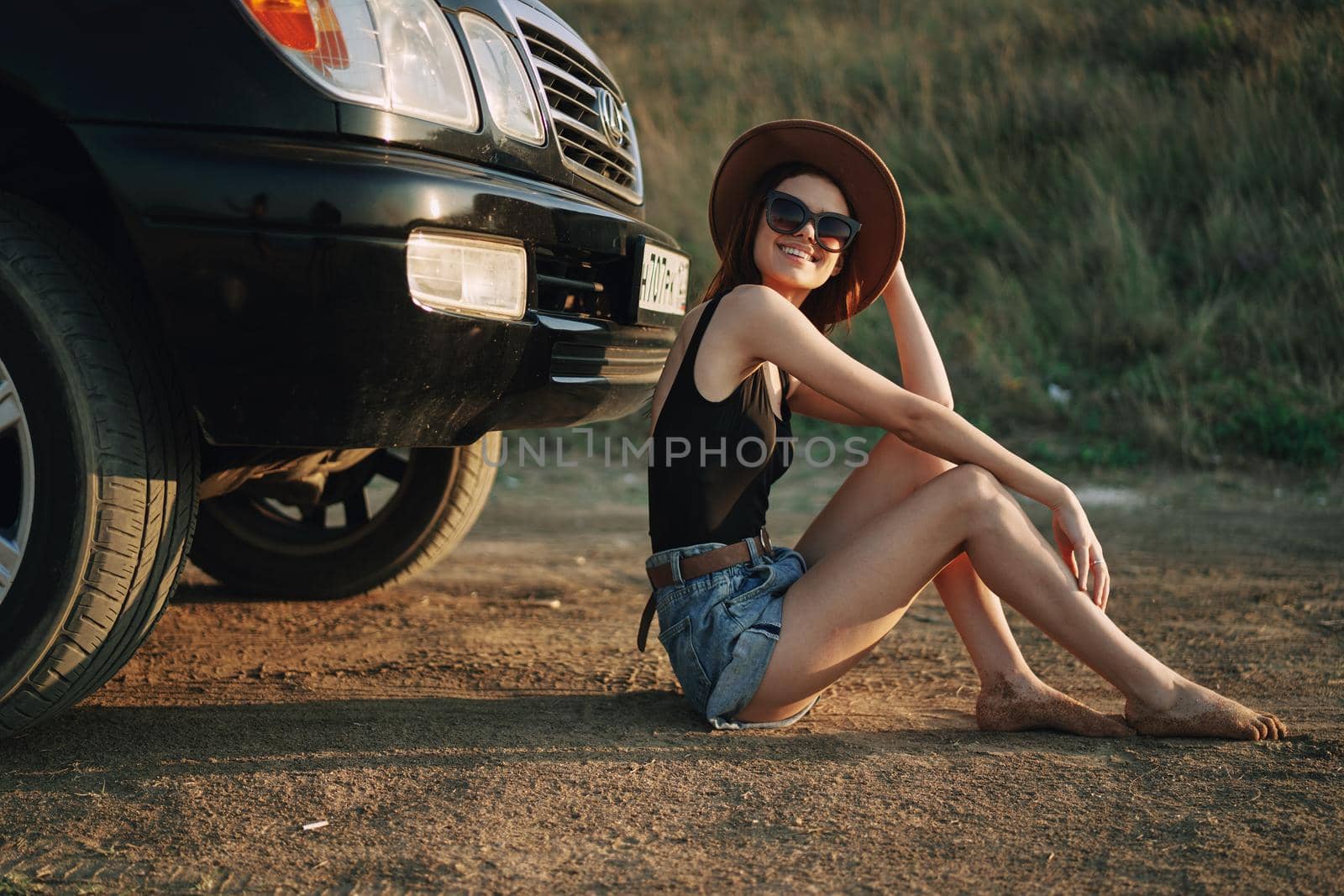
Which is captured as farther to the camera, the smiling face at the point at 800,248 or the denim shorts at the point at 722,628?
the smiling face at the point at 800,248

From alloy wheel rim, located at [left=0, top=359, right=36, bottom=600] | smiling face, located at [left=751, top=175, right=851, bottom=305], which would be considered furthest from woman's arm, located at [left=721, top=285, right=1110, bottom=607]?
alloy wheel rim, located at [left=0, top=359, right=36, bottom=600]

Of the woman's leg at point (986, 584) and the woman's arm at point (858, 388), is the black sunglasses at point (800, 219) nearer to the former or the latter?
the woman's arm at point (858, 388)

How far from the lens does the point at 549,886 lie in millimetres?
1683

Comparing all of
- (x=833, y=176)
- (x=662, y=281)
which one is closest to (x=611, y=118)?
(x=662, y=281)

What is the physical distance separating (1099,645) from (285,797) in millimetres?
1544

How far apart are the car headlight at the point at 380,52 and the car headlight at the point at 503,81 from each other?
0.25 feet

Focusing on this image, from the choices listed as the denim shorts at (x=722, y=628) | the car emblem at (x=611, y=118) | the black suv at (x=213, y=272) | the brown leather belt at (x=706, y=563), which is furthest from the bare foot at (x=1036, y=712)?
the car emblem at (x=611, y=118)

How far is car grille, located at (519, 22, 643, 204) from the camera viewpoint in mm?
2619

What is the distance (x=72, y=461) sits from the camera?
199 centimetres

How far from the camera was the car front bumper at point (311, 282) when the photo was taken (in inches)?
75.7

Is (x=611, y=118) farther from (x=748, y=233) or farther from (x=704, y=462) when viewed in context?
(x=704, y=462)

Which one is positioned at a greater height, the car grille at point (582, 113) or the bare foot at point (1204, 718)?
the car grille at point (582, 113)

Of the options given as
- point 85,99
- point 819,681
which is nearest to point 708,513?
point 819,681

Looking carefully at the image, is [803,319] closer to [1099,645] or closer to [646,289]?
[646,289]
